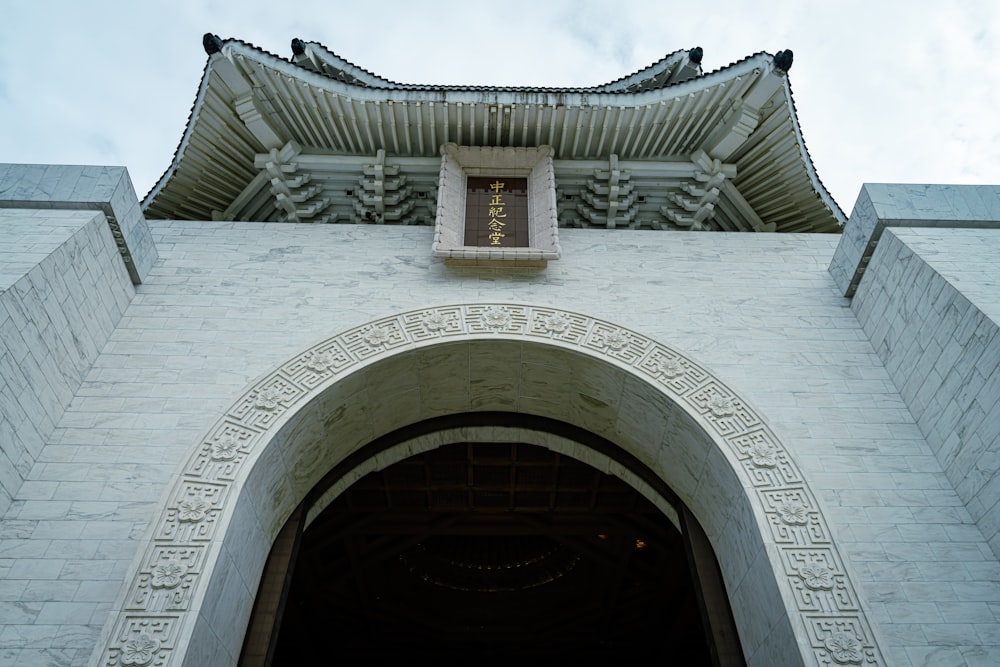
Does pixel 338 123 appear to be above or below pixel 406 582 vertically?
above

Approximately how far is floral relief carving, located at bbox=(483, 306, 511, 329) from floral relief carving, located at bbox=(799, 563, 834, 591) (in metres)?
2.66

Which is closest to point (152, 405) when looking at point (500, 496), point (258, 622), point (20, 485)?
point (20, 485)

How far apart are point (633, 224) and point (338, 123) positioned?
3014mm

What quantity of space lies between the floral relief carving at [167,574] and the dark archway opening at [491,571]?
360 cm

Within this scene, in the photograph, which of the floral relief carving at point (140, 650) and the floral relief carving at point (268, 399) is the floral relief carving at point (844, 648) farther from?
the floral relief carving at point (268, 399)

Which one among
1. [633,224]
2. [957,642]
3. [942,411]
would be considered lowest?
[957,642]

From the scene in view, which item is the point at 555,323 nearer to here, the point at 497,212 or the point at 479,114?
the point at 497,212

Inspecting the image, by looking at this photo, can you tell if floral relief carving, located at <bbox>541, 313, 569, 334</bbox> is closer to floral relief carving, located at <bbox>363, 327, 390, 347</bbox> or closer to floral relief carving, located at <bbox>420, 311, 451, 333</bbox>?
floral relief carving, located at <bbox>420, 311, 451, 333</bbox>

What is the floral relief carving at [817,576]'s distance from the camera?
12.7 ft

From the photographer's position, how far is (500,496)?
8.02 meters

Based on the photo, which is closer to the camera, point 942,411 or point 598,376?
point 942,411

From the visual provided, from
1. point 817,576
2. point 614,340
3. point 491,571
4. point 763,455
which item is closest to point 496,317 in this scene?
point 614,340

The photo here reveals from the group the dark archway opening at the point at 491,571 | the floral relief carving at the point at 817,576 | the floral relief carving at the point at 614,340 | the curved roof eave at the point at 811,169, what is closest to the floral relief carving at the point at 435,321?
the floral relief carving at the point at 614,340

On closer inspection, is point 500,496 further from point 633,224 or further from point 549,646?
point 549,646
